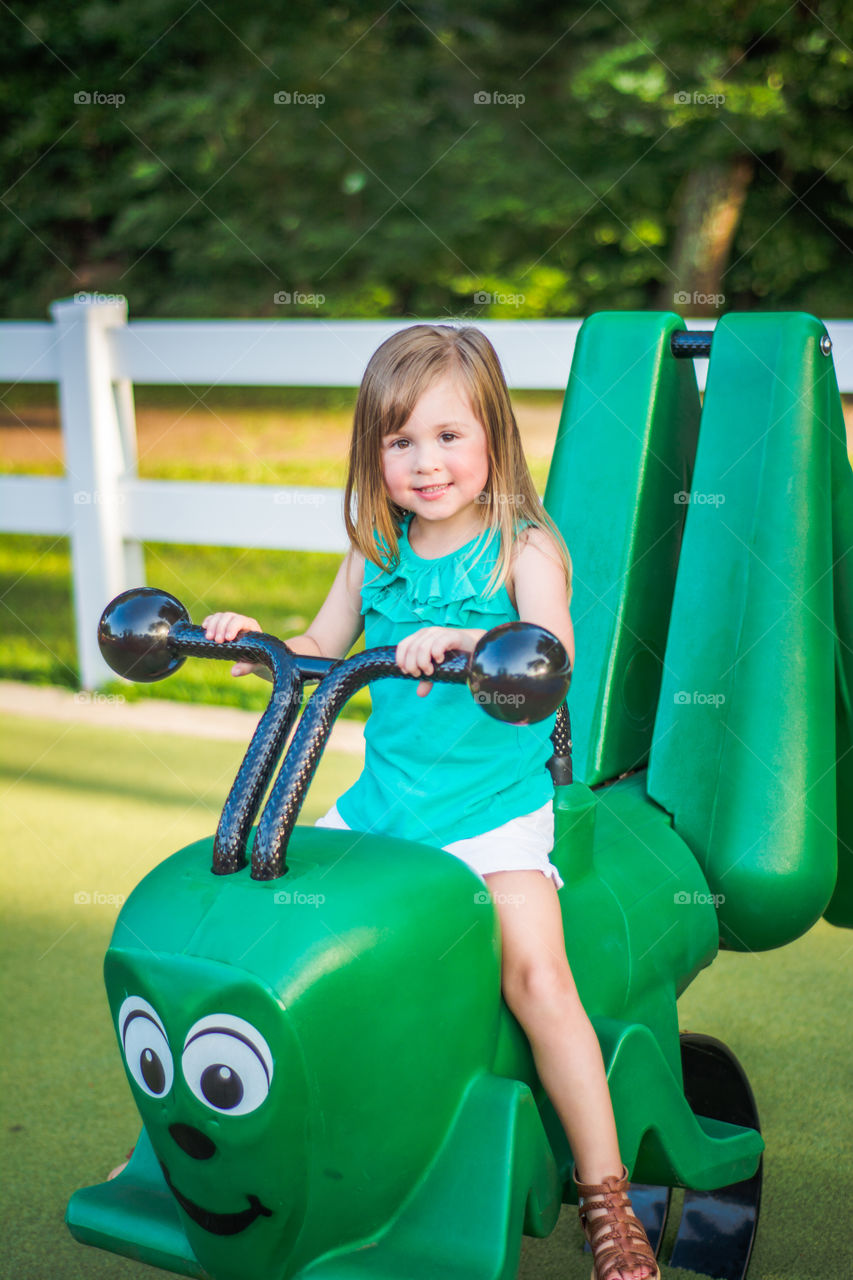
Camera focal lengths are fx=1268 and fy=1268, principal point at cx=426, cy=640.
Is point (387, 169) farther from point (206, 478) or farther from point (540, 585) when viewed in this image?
point (540, 585)

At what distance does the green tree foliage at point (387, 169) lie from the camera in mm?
12578

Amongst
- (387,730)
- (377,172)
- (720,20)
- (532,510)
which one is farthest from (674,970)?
(377,172)

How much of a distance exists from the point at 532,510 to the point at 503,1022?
0.61 metres

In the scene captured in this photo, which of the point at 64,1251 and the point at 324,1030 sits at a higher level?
the point at 324,1030

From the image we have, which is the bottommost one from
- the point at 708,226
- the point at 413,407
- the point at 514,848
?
the point at 514,848

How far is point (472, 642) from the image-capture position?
134 cm

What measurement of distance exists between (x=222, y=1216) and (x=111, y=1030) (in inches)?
46.6

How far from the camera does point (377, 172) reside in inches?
550

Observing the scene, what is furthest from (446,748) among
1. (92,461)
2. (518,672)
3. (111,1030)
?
(92,461)

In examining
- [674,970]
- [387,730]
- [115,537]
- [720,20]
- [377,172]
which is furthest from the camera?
[377,172]

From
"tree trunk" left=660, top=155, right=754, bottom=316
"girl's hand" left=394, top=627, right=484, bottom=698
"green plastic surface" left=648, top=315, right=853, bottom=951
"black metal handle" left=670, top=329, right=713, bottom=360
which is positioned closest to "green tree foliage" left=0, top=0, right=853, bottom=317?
"tree trunk" left=660, top=155, right=754, bottom=316

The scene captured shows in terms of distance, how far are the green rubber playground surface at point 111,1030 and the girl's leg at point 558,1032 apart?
427 mm

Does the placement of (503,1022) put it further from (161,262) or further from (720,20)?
(161,262)

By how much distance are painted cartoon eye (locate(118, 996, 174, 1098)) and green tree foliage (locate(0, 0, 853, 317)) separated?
468 inches
